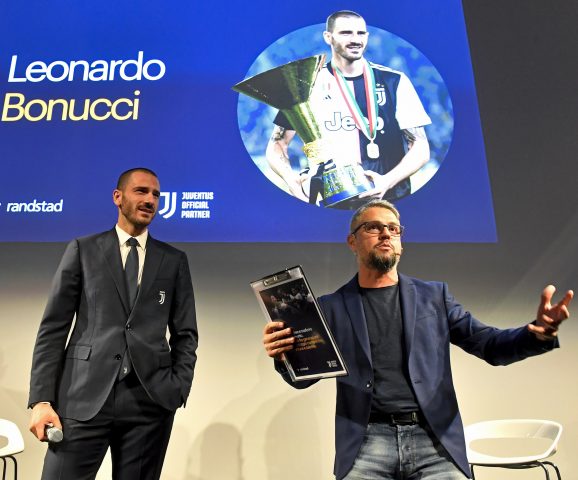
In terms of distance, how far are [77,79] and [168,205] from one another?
1024mm

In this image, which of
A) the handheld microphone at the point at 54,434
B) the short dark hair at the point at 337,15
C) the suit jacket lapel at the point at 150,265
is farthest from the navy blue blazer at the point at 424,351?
the short dark hair at the point at 337,15

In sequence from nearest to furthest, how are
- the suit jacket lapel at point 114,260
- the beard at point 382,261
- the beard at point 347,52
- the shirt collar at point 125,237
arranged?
the beard at point 382,261
the suit jacket lapel at point 114,260
the shirt collar at point 125,237
the beard at point 347,52

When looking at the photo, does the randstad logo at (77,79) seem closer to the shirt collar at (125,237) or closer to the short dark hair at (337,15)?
the short dark hair at (337,15)

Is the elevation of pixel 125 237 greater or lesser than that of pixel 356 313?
greater

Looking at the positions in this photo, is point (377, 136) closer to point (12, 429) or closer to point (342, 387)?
point (342, 387)

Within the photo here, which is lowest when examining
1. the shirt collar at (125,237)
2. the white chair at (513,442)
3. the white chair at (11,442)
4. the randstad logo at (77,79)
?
the white chair at (513,442)

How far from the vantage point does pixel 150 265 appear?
218 centimetres

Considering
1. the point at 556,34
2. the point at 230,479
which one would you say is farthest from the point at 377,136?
the point at 230,479

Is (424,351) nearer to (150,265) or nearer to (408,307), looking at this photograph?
(408,307)

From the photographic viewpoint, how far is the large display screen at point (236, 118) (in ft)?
10.2

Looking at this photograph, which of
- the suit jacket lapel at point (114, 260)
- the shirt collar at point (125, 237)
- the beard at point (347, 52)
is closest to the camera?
the suit jacket lapel at point (114, 260)

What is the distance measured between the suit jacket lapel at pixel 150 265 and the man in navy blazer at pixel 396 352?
578mm

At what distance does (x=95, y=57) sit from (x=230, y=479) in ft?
8.44

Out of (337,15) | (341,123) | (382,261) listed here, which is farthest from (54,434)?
(337,15)
